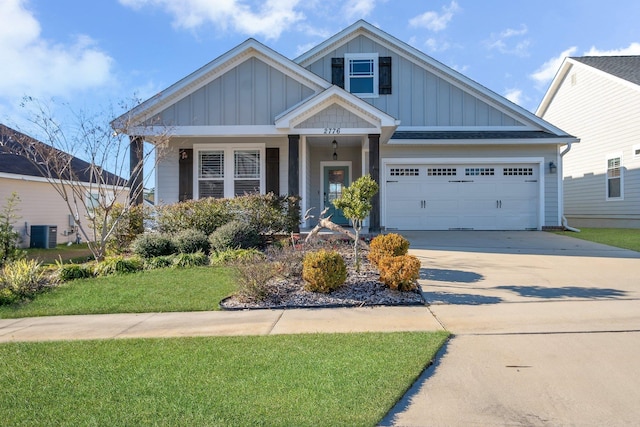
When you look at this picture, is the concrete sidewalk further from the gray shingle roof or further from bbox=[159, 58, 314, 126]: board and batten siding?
the gray shingle roof

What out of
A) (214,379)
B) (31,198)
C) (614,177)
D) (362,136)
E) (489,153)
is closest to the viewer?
(214,379)

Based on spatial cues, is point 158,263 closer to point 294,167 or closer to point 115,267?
point 115,267

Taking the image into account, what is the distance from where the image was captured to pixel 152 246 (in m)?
10.6

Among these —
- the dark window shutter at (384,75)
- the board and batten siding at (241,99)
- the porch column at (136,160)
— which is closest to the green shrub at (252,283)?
the porch column at (136,160)

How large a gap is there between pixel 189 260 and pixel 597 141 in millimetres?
19413

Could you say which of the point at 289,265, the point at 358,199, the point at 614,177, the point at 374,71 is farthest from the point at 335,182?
the point at 614,177

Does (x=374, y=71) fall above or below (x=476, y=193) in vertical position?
above

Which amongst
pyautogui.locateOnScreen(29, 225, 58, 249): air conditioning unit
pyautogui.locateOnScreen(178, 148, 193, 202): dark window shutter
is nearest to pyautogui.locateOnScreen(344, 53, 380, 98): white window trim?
pyautogui.locateOnScreen(178, 148, 193, 202): dark window shutter

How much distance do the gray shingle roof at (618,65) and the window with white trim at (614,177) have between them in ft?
11.0

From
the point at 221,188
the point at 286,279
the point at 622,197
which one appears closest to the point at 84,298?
the point at 286,279

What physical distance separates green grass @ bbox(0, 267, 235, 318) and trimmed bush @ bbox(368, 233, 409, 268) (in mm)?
2722

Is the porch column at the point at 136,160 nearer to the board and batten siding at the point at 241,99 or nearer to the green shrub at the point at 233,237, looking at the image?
the board and batten siding at the point at 241,99

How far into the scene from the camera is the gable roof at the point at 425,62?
16172mm

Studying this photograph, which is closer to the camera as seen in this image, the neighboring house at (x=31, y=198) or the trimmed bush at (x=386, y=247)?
the trimmed bush at (x=386, y=247)
